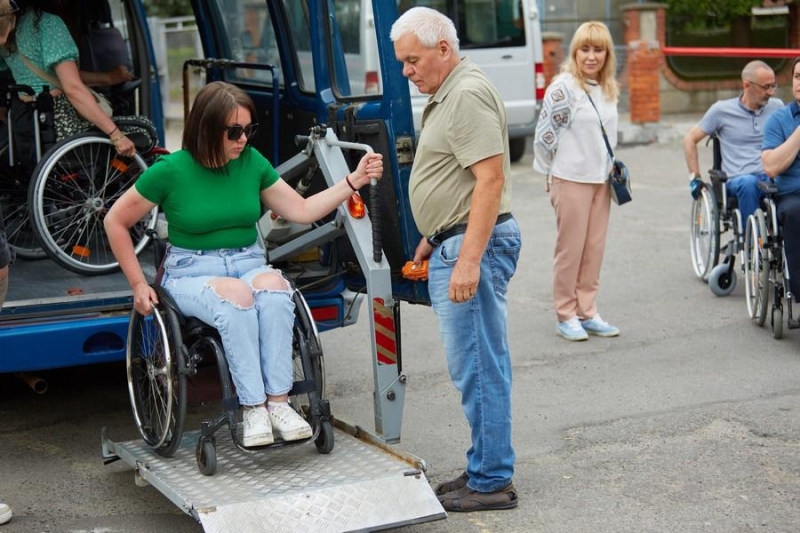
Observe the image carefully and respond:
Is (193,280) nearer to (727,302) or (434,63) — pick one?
(434,63)

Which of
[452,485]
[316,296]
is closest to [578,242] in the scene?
[316,296]

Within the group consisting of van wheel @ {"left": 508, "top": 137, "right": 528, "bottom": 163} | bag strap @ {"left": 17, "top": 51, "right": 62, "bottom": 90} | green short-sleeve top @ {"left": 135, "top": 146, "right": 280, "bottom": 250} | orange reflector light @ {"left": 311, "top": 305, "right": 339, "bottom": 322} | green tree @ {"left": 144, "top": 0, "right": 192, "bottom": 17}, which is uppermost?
bag strap @ {"left": 17, "top": 51, "right": 62, "bottom": 90}

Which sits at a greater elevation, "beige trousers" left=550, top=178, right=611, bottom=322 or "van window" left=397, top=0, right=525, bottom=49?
"van window" left=397, top=0, right=525, bottom=49

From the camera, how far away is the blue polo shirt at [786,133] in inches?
281

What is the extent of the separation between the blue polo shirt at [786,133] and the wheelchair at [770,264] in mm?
83

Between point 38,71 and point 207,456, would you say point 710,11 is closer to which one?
point 38,71

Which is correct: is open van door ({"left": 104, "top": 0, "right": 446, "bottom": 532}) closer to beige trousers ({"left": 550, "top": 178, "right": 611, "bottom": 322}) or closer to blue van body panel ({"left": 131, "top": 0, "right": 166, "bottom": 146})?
blue van body panel ({"left": 131, "top": 0, "right": 166, "bottom": 146})

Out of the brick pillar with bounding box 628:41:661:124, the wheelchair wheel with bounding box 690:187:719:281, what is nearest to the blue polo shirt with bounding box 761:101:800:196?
the wheelchair wheel with bounding box 690:187:719:281

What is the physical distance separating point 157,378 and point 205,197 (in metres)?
0.75

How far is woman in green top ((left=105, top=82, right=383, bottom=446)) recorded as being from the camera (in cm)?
468

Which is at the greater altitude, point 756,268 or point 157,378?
point 157,378

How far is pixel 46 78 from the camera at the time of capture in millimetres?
6605

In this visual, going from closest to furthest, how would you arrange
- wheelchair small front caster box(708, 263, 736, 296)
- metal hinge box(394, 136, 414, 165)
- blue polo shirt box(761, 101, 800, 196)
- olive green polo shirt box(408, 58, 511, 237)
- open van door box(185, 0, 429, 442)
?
olive green polo shirt box(408, 58, 511, 237), open van door box(185, 0, 429, 442), metal hinge box(394, 136, 414, 165), blue polo shirt box(761, 101, 800, 196), wheelchair small front caster box(708, 263, 736, 296)

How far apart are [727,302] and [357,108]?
3.81 m
